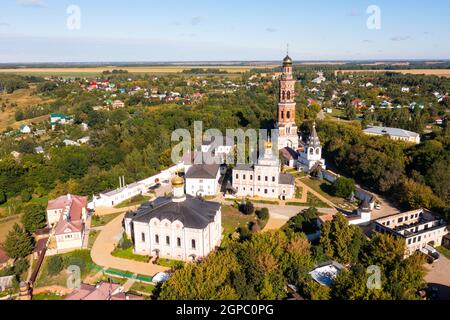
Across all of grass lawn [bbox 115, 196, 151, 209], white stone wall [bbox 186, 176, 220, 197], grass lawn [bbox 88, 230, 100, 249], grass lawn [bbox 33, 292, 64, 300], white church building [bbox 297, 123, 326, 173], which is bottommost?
grass lawn [bbox 33, 292, 64, 300]

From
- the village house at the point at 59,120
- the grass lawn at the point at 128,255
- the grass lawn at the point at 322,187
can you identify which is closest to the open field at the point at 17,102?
the village house at the point at 59,120

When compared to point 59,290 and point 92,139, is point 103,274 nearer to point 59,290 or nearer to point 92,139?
point 59,290

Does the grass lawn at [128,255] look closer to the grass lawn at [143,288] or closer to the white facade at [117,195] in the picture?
the grass lawn at [143,288]

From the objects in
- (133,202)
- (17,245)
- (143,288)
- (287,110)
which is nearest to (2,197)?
(133,202)

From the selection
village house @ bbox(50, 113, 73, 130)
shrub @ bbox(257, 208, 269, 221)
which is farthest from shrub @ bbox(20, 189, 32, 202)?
village house @ bbox(50, 113, 73, 130)

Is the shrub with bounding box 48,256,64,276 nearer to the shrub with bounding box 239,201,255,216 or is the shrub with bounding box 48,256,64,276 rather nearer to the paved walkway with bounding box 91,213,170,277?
the paved walkway with bounding box 91,213,170,277
